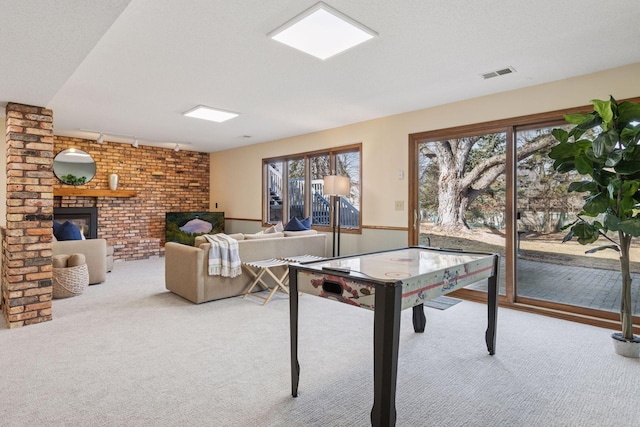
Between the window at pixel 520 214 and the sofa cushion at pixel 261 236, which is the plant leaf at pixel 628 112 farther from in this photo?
the sofa cushion at pixel 261 236

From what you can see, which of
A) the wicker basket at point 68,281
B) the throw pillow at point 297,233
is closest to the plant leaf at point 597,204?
the throw pillow at point 297,233

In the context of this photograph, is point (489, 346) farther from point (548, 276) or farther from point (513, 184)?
point (513, 184)

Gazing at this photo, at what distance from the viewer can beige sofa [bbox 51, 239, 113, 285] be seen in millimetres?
4852

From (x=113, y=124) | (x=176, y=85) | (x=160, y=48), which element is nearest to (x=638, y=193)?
(x=160, y=48)

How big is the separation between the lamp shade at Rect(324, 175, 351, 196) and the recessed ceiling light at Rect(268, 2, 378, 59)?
2.42 m

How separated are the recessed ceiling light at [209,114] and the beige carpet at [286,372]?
8.74 feet

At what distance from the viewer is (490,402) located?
212 centimetres

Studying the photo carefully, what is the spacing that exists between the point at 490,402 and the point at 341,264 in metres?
1.17

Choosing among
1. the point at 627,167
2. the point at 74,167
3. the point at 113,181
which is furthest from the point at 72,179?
the point at 627,167

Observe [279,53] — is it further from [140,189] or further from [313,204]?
[140,189]

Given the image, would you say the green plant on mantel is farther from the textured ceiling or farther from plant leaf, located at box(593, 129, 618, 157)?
plant leaf, located at box(593, 129, 618, 157)

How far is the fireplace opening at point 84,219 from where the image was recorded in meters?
6.96

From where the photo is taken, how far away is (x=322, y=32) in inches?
108

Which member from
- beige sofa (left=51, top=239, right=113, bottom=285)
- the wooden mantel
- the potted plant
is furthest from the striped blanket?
the wooden mantel
